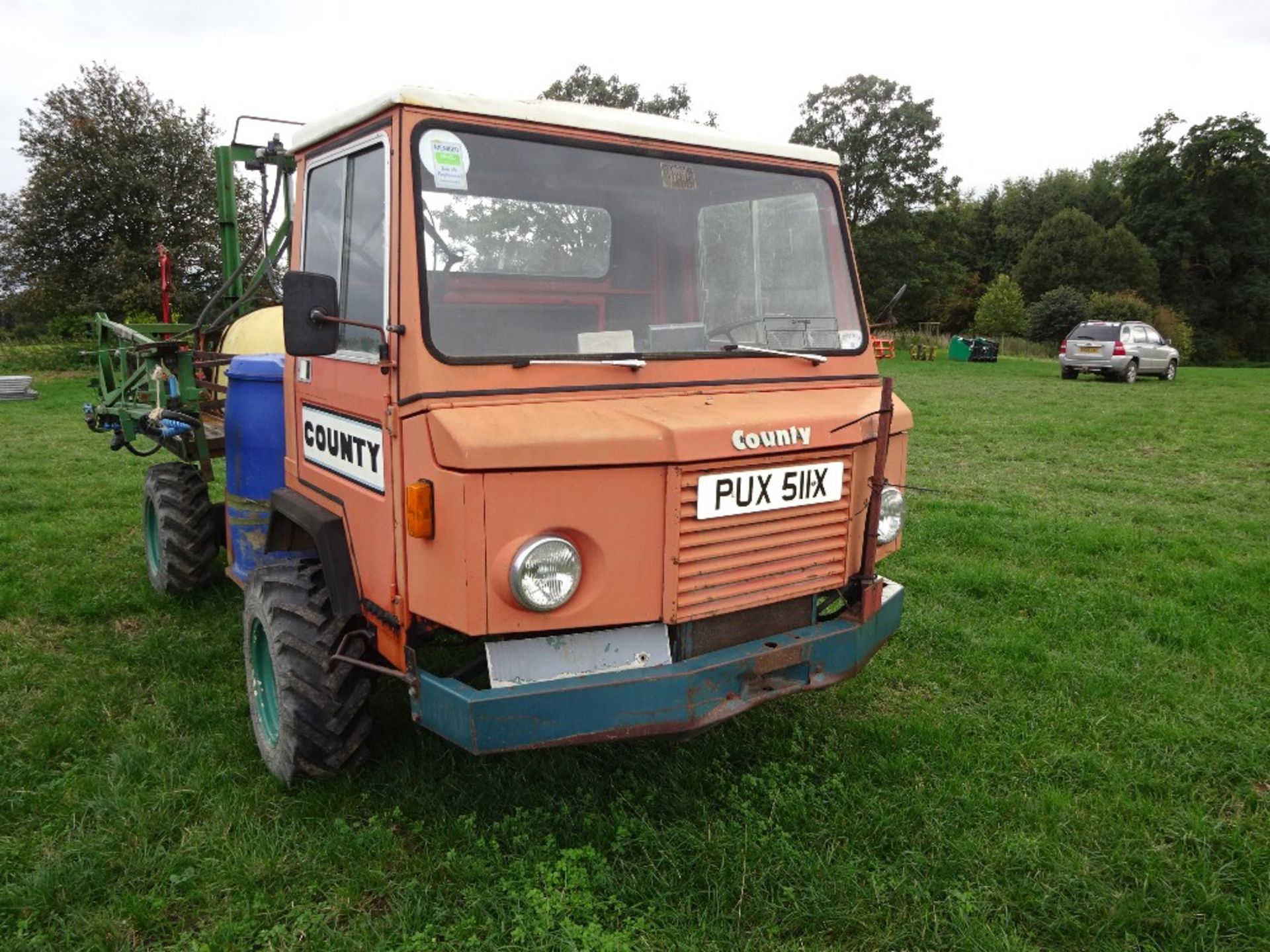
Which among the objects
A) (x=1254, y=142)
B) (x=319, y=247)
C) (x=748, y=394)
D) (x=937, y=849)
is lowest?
(x=937, y=849)

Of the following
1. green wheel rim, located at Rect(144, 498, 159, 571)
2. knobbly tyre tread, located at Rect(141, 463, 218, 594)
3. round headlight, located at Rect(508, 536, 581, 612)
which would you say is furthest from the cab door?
green wheel rim, located at Rect(144, 498, 159, 571)

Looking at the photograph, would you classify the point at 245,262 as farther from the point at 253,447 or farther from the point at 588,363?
the point at 588,363

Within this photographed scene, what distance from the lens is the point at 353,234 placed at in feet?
11.2

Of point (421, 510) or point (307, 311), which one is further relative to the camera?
point (307, 311)

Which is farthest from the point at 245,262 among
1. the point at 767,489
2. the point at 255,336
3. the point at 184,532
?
the point at 767,489

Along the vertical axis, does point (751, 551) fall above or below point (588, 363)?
below

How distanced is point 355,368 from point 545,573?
3.61 ft

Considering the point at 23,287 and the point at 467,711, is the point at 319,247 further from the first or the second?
the point at 23,287

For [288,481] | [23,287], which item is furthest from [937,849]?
[23,287]

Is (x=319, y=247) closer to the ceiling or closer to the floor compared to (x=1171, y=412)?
closer to the ceiling

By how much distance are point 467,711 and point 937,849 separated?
170 centimetres

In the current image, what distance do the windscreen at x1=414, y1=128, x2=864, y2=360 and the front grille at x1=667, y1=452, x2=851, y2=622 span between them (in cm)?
62

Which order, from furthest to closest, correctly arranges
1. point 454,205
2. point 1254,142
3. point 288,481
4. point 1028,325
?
point 1254,142
point 1028,325
point 288,481
point 454,205

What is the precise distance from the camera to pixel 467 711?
280 centimetres
